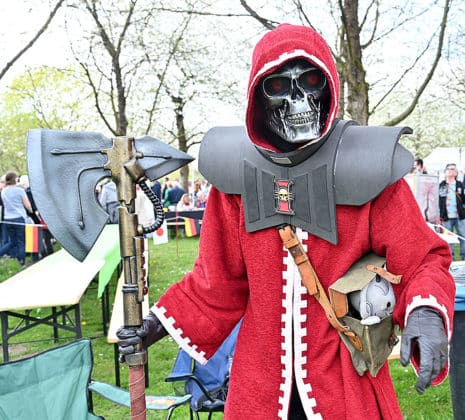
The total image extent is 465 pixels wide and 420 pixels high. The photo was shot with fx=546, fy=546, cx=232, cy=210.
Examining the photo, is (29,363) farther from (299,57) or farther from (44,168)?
(299,57)

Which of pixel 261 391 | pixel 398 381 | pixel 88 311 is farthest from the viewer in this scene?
pixel 88 311

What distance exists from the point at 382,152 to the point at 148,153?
28.2 inches

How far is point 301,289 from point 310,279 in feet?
0.20

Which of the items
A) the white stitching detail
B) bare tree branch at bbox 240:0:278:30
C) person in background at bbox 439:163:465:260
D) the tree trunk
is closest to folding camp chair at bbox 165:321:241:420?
the white stitching detail

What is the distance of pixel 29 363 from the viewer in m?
3.00

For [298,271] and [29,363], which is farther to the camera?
[29,363]

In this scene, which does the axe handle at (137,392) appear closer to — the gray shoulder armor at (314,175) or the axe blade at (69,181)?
the axe blade at (69,181)

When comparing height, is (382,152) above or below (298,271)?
above

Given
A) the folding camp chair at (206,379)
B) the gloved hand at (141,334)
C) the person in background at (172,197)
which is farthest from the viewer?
the person in background at (172,197)

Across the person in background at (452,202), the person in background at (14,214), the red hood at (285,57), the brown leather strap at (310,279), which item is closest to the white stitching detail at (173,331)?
the brown leather strap at (310,279)

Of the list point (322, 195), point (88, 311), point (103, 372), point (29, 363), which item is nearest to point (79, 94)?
point (88, 311)

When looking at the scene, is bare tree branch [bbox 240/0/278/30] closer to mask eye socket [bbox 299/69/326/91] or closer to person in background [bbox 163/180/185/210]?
mask eye socket [bbox 299/69/326/91]

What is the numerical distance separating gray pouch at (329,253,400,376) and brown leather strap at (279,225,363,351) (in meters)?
0.01

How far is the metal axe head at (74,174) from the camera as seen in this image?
164cm
